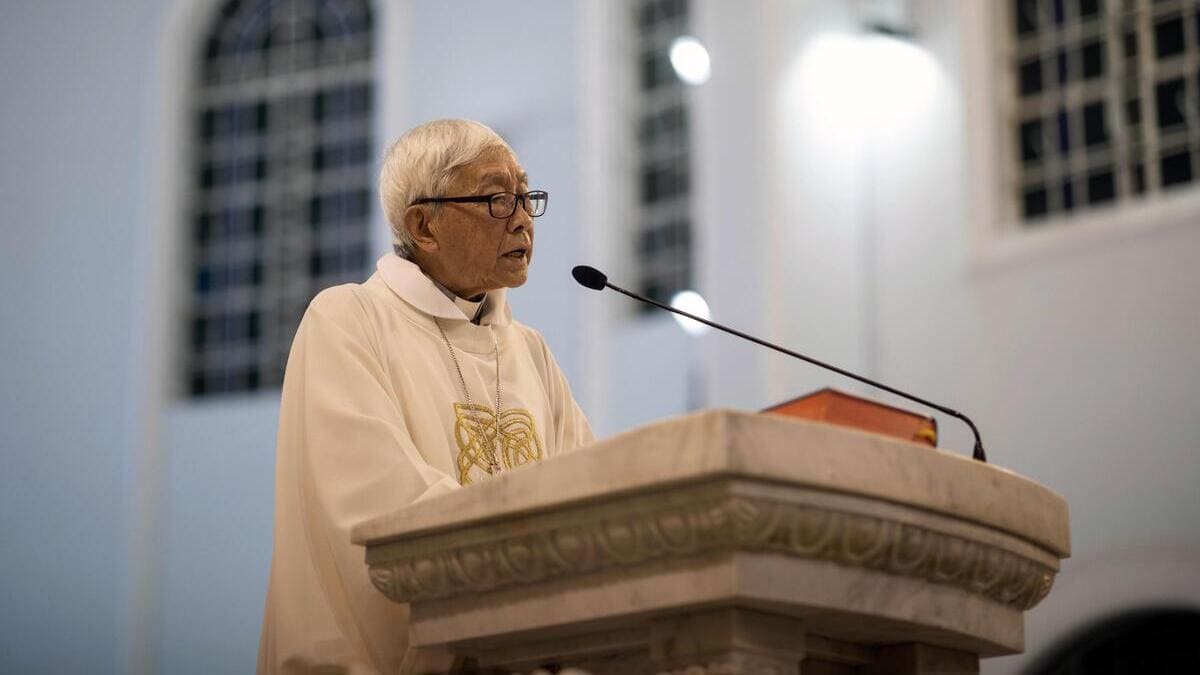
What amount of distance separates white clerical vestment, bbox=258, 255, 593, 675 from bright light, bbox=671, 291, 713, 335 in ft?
28.6

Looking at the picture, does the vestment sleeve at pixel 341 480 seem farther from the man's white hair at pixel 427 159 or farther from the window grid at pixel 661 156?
the window grid at pixel 661 156

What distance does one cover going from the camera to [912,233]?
12094 mm

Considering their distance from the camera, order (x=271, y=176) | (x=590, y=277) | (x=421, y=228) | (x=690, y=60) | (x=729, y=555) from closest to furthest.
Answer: (x=729, y=555), (x=590, y=277), (x=421, y=228), (x=690, y=60), (x=271, y=176)

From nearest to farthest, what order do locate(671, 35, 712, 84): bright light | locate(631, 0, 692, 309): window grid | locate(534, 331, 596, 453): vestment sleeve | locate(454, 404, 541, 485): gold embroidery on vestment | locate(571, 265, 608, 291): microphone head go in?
1. locate(571, 265, 608, 291): microphone head
2. locate(454, 404, 541, 485): gold embroidery on vestment
3. locate(534, 331, 596, 453): vestment sleeve
4. locate(671, 35, 712, 84): bright light
5. locate(631, 0, 692, 309): window grid

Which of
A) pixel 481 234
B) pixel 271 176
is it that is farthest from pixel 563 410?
pixel 271 176

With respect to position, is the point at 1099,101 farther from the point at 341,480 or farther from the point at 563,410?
the point at 341,480

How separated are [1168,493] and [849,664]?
7620 millimetres

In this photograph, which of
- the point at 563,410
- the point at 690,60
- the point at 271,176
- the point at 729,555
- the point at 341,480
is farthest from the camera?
the point at 271,176

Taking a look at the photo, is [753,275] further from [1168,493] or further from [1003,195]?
[1168,493]

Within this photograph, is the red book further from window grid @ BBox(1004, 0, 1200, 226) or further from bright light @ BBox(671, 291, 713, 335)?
bright light @ BBox(671, 291, 713, 335)

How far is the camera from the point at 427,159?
402cm

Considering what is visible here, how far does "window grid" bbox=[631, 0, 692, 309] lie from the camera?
13805 millimetres

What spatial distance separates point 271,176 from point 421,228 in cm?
1262

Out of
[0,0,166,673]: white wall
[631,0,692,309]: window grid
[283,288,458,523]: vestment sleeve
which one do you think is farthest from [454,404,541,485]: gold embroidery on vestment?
[0,0,166,673]: white wall
